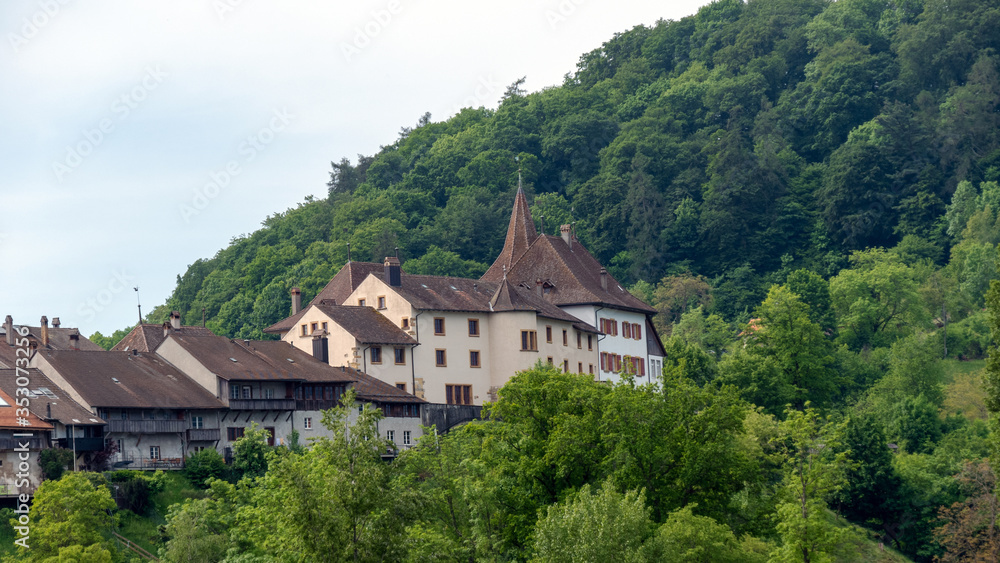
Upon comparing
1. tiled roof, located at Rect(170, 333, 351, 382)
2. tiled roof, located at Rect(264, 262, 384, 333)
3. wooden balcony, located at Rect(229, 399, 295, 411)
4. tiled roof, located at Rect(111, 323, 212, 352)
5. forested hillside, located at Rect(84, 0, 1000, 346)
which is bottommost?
wooden balcony, located at Rect(229, 399, 295, 411)

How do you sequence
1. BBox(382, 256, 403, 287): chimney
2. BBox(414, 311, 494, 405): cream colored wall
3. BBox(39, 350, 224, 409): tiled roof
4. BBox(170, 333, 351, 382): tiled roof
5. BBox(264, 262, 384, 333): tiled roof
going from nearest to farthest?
1. BBox(39, 350, 224, 409): tiled roof
2. BBox(170, 333, 351, 382): tiled roof
3. BBox(414, 311, 494, 405): cream colored wall
4. BBox(382, 256, 403, 287): chimney
5. BBox(264, 262, 384, 333): tiled roof

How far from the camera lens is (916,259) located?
419 ft

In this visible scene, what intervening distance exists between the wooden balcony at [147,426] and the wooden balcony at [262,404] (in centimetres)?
296

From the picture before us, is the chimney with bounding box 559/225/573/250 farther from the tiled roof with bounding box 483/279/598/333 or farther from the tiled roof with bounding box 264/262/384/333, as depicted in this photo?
the tiled roof with bounding box 264/262/384/333

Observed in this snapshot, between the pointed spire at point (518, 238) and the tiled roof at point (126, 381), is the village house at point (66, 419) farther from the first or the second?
the pointed spire at point (518, 238)

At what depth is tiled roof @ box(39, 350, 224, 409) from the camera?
60812 mm

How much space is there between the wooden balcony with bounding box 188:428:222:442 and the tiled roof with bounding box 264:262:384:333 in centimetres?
1727

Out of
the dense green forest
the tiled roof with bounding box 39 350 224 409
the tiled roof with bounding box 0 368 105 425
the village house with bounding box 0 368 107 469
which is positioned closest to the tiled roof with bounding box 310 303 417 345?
the tiled roof with bounding box 39 350 224 409

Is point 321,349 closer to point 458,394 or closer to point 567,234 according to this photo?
point 458,394

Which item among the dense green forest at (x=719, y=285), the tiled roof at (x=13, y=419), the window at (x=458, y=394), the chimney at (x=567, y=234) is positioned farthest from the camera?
the chimney at (x=567, y=234)

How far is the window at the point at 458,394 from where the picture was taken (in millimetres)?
78312

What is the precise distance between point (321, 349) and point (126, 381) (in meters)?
14.6

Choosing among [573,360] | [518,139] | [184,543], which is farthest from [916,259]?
[184,543]

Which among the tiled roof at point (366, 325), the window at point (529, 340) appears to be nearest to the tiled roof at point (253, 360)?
the tiled roof at point (366, 325)
